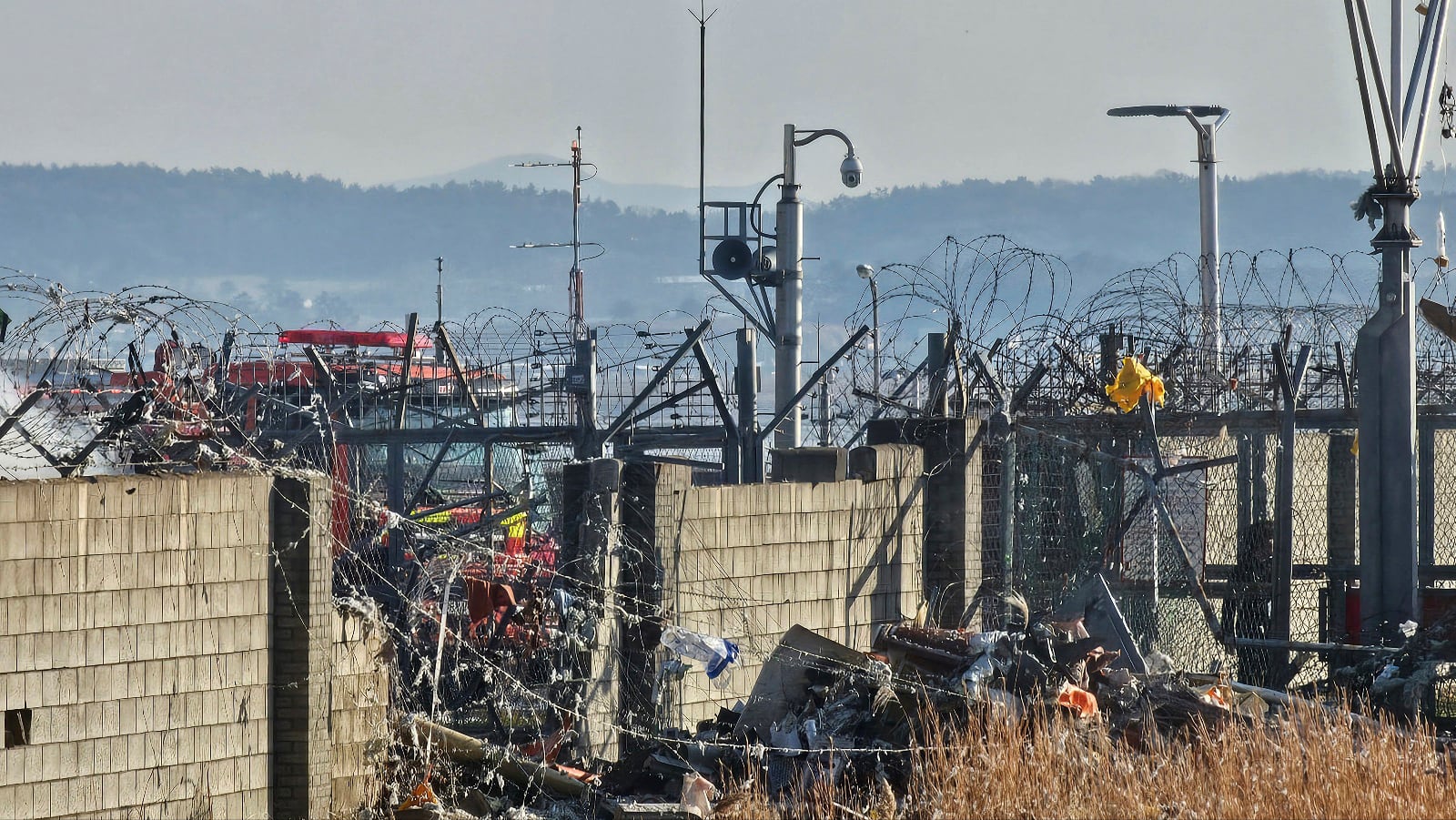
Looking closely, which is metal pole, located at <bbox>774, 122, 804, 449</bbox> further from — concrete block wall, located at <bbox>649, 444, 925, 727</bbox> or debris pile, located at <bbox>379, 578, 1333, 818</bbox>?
debris pile, located at <bbox>379, 578, 1333, 818</bbox>

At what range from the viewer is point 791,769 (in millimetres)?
8672

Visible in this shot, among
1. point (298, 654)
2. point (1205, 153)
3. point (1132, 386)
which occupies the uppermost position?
point (1205, 153)

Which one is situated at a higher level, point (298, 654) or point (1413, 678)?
point (298, 654)

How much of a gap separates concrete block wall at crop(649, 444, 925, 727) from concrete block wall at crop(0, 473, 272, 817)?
235 centimetres

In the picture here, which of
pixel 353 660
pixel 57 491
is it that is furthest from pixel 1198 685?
pixel 57 491

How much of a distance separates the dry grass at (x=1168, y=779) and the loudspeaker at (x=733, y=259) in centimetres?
853

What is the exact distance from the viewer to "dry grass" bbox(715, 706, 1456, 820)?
7.03 metres

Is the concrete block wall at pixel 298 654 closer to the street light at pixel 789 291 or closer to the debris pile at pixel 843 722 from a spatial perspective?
the debris pile at pixel 843 722

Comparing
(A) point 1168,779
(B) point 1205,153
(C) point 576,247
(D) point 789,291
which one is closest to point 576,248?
(C) point 576,247

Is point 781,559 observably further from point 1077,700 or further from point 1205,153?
point 1205,153

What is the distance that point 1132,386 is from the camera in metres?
10.8

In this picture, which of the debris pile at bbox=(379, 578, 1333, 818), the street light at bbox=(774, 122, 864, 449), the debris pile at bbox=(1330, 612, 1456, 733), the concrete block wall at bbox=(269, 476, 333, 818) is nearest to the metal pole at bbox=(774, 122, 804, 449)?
the street light at bbox=(774, 122, 864, 449)

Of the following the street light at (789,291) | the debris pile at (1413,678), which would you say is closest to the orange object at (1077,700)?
the debris pile at (1413,678)

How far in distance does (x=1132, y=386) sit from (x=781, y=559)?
8.59ft
